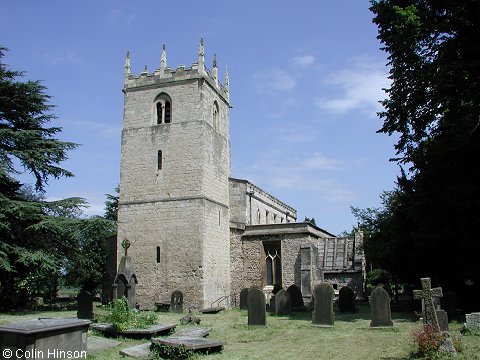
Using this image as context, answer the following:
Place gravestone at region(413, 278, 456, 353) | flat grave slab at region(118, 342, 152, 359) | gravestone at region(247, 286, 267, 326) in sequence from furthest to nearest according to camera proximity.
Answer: gravestone at region(247, 286, 267, 326)
flat grave slab at region(118, 342, 152, 359)
gravestone at region(413, 278, 456, 353)

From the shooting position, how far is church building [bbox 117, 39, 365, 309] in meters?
23.4

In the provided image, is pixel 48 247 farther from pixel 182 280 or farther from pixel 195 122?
pixel 195 122

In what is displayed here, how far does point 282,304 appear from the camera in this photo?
18781mm

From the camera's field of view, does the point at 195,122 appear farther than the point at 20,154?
Yes

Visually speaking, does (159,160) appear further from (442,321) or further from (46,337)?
(46,337)

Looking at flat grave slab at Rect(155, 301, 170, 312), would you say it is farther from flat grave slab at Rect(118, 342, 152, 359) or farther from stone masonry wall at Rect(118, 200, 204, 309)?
flat grave slab at Rect(118, 342, 152, 359)

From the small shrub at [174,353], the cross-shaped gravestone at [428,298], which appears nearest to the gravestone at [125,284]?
the small shrub at [174,353]

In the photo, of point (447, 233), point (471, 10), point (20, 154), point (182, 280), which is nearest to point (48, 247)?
point (20, 154)

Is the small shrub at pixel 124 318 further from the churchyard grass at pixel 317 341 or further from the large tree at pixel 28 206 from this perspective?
the large tree at pixel 28 206

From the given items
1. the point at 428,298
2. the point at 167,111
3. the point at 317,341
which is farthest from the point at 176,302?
the point at 428,298

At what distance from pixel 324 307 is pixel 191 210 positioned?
1069 centimetres

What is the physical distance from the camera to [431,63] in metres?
14.7

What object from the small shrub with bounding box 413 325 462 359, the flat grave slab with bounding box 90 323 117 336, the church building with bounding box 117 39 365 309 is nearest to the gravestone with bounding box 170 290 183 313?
the church building with bounding box 117 39 365 309

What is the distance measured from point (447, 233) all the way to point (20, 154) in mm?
19187
